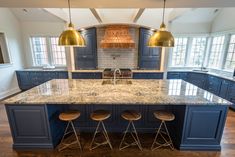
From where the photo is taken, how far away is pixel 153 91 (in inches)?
98.4

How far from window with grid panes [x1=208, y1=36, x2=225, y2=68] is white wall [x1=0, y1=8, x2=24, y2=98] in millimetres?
7507

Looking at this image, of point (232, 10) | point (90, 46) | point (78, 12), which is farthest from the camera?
point (90, 46)

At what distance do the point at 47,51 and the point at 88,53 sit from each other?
1.77 meters

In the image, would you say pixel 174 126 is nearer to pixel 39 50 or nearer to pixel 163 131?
pixel 163 131

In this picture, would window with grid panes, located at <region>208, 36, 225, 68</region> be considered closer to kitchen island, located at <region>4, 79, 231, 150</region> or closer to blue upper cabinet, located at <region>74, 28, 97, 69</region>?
kitchen island, located at <region>4, 79, 231, 150</region>

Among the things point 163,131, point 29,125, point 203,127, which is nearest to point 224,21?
point 203,127

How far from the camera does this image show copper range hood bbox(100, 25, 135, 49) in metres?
5.05

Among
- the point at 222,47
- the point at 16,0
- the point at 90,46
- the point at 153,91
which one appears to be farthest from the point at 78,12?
the point at 222,47

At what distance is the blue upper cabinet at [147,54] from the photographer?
5.35 m

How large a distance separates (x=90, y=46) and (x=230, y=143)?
494 cm

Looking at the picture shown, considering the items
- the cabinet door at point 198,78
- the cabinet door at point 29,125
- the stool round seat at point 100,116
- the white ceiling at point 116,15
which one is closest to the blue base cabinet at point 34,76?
the white ceiling at point 116,15

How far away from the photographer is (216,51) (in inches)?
203

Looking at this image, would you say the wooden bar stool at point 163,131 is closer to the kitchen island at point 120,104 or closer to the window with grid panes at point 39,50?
the kitchen island at point 120,104

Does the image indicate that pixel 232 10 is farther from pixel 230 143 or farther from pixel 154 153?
pixel 154 153
